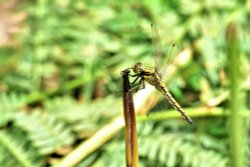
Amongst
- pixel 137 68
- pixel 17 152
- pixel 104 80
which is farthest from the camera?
pixel 104 80

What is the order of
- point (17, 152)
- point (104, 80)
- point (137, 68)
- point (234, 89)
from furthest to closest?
point (104, 80), point (17, 152), point (137, 68), point (234, 89)

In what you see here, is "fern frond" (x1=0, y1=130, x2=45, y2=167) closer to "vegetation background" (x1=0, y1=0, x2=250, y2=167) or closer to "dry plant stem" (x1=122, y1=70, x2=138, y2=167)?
"vegetation background" (x1=0, y1=0, x2=250, y2=167)

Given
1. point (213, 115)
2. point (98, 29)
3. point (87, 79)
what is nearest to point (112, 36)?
point (98, 29)

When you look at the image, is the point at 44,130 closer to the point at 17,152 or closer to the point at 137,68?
the point at 17,152

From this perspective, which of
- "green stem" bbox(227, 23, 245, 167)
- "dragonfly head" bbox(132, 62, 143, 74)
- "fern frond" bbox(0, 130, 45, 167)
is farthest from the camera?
"fern frond" bbox(0, 130, 45, 167)

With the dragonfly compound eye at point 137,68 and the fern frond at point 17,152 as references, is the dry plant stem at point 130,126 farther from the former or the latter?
the fern frond at point 17,152

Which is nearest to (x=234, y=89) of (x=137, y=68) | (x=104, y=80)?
(x=137, y=68)

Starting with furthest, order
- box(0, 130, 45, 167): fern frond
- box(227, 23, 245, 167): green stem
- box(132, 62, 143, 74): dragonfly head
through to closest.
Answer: box(0, 130, 45, 167): fern frond → box(132, 62, 143, 74): dragonfly head → box(227, 23, 245, 167): green stem

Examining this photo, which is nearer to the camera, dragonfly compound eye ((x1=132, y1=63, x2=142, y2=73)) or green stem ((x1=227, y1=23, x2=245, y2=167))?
green stem ((x1=227, y1=23, x2=245, y2=167))

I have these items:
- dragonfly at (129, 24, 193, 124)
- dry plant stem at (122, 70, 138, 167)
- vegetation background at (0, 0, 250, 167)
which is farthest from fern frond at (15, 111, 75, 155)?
A: dry plant stem at (122, 70, 138, 167)
